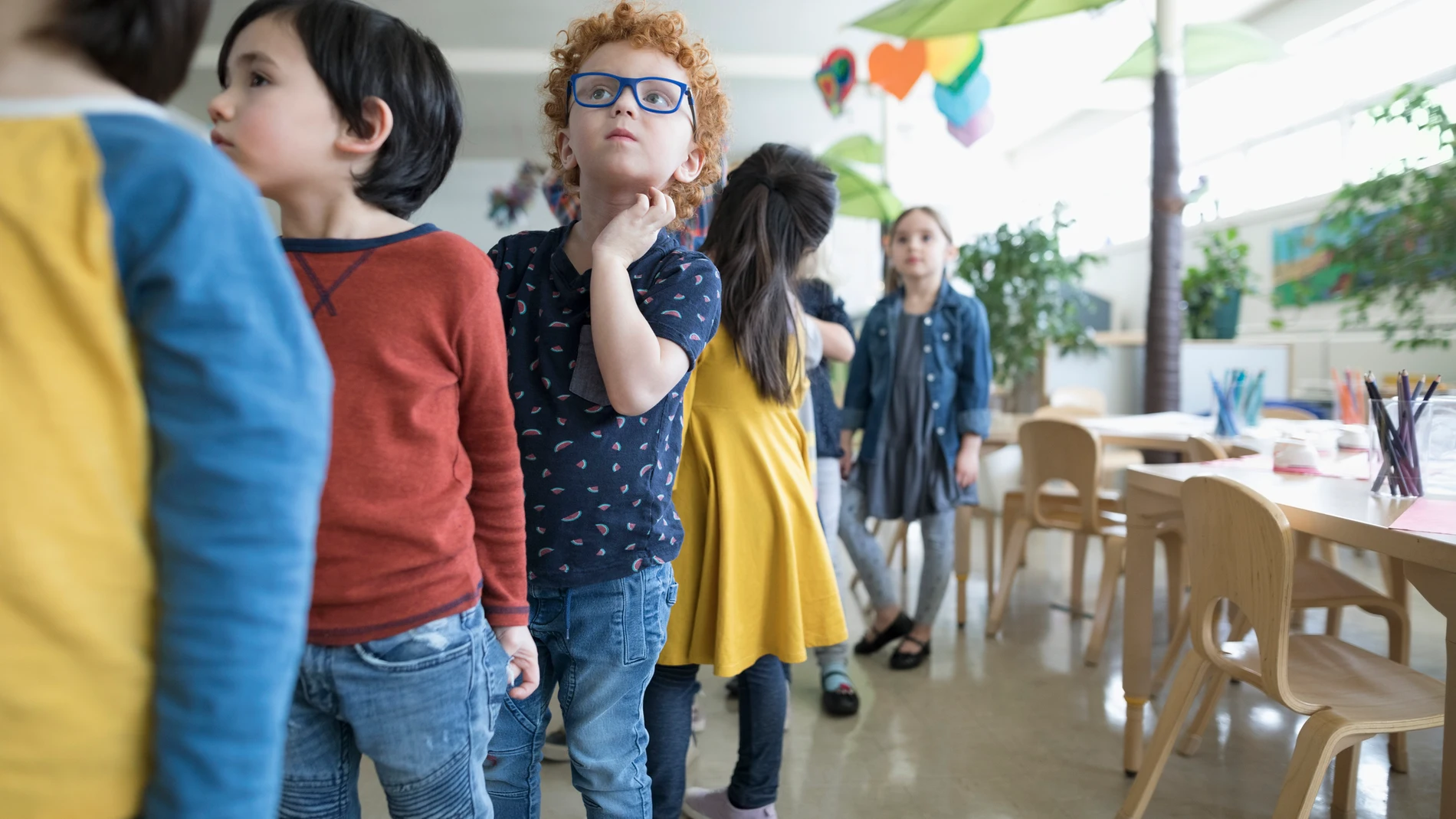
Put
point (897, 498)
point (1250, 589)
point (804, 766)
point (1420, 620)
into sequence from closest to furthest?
point (1250, 589) < point (804, 766) < point (897, 498) < point (1420, 620)

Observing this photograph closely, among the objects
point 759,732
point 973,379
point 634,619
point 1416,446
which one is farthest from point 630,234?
point 973,379

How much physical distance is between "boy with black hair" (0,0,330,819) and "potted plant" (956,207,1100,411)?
439 cm

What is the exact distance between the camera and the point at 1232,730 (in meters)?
2.16

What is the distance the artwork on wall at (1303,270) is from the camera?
6.45 metres

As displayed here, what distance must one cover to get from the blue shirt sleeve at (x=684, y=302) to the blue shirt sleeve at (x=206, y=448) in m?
0.52

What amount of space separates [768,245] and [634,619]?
2.58 ft

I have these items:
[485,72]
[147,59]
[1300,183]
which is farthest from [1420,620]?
[485,72]

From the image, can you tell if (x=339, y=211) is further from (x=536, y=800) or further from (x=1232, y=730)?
(x=1232, y=730)

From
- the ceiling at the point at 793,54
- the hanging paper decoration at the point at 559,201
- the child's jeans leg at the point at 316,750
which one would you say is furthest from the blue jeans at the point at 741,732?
the ceiling at the point at 793,54

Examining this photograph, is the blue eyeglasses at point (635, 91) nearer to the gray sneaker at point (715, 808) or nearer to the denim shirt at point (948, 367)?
the gray sneaker at point (715, 808)

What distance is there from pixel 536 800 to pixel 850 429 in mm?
1955

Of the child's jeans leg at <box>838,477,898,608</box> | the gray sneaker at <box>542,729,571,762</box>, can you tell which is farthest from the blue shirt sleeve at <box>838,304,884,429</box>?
the gray sneaker at <box>542,729,571,762</box>

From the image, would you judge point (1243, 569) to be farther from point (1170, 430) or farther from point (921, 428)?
point (1170, 430)

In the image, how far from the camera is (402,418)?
2.49 ft
